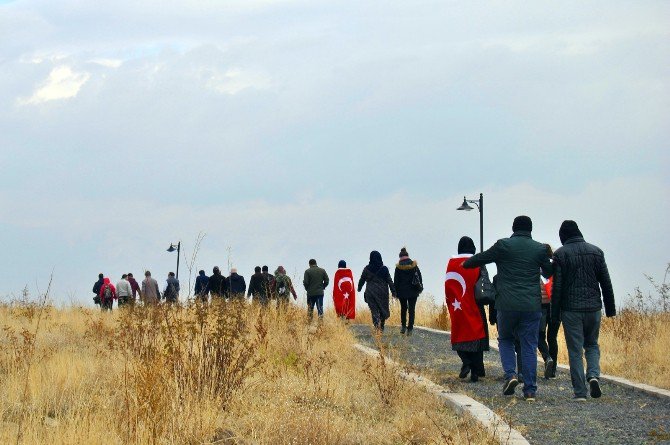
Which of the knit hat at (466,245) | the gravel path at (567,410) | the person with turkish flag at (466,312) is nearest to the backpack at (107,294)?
the gravel path at (567,410)

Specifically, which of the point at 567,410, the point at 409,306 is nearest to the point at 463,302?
the point at 567,410

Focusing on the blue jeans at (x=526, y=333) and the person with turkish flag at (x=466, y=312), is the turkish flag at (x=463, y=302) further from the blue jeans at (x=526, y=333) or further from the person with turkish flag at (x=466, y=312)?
the blue jeans at (x=526, y=333)

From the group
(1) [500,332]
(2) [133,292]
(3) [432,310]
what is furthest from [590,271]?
(2) [133,292]

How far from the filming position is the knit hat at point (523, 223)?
12.1m

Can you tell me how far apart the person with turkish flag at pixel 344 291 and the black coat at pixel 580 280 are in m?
13.7

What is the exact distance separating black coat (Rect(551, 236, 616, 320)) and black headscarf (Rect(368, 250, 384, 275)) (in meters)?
9.34

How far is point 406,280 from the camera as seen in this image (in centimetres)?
2219

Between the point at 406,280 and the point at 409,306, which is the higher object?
the point at 406,280

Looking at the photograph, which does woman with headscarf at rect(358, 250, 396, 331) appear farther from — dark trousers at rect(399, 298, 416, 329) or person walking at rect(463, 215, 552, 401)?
person walking at rect(463, 215, 552, 401)

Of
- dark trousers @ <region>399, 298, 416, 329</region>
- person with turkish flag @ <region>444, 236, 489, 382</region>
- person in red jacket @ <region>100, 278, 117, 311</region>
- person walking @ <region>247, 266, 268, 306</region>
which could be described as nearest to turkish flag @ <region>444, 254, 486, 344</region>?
person with turkish flag @ <region>444, 236, 489, 382</region>

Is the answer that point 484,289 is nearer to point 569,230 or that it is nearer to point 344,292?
point 569,230

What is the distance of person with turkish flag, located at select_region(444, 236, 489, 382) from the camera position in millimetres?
13703

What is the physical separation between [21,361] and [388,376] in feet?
15.0

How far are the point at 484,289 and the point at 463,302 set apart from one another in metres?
0.44
